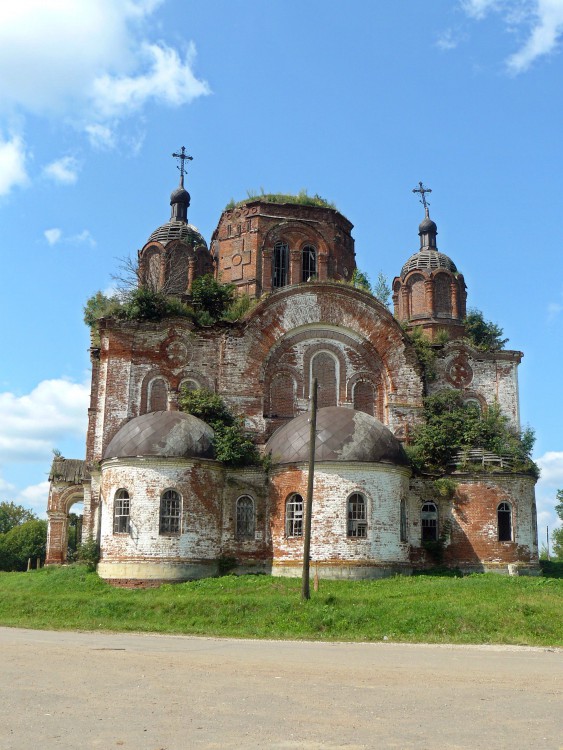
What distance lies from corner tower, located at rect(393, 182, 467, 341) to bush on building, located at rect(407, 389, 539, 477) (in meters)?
6.14

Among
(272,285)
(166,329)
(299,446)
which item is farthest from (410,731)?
(272,285)

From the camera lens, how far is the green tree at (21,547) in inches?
2261

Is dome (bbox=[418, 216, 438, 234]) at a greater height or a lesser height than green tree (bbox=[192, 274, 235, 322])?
greater

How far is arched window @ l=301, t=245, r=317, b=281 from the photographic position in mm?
34312

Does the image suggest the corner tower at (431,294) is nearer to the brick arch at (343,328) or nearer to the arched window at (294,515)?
the brick arch at (343,328)

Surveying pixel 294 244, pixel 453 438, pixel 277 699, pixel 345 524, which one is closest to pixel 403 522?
pixel 345 524

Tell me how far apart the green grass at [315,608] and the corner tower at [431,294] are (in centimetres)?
1373

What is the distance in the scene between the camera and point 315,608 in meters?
19.6

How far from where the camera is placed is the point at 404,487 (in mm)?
26250

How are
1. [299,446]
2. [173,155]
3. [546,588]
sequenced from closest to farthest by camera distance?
[546,588]
[299,446]
[173,155]

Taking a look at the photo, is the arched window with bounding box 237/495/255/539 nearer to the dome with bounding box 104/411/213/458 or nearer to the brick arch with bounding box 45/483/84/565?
the dome with bounding box 104/411/213/458

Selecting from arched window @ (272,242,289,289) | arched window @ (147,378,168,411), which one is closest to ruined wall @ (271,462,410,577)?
arched window @ (147,378,168,411)

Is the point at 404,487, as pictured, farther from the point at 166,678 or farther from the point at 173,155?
the point at 173,155

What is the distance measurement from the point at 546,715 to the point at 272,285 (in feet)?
86.3
